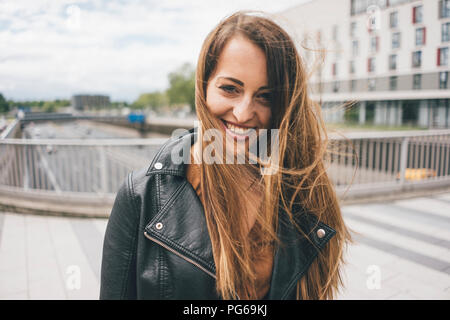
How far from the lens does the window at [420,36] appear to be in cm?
196

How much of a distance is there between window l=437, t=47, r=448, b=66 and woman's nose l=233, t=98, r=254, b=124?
1.52 m

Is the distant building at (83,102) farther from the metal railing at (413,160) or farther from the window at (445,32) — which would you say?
the metal railing at (413,160)

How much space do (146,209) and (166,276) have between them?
0.20m

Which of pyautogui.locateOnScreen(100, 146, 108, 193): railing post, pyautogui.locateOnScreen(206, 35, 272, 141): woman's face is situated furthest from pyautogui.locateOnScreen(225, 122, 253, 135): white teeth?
pyautogui.locateOnScreen(100, 146, 108, 193): railing post

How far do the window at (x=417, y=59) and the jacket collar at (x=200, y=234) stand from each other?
72.9 inches

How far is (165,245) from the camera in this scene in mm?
903

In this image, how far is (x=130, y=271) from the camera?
38.1 inches

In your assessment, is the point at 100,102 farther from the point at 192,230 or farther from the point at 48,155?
the point at 192,230

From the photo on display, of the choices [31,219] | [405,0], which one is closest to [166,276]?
[405,0]

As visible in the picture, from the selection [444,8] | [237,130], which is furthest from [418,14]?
[237,130]

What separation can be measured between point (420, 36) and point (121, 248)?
2.18 metres

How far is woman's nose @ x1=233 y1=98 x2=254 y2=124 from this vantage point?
2.92ft

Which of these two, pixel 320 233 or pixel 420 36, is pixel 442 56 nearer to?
pixel 420 36

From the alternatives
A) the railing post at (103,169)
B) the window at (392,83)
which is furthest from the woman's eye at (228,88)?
the railing post at (103,169)
